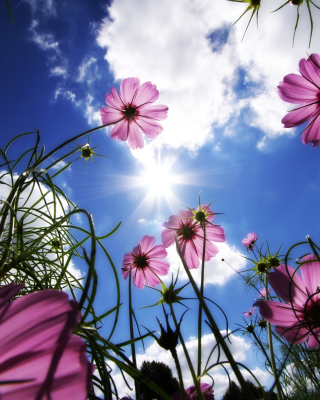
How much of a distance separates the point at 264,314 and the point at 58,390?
23 cm

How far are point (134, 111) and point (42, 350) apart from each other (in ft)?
3.21

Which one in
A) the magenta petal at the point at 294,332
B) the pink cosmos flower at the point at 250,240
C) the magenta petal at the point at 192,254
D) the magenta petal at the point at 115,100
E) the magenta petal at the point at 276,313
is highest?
the pink cosmos flower at the point at 250,240

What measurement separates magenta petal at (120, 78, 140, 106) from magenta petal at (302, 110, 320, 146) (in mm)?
579

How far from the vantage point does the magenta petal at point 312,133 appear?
2.17 ft

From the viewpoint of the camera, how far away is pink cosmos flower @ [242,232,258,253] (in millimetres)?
2537

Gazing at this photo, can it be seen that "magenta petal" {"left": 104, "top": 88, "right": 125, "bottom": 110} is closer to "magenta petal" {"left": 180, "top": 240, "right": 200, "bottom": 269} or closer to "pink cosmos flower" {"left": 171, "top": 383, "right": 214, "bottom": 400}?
Answer: "magenta petal" {"left": 180, "top": 240, "right": 200, "bottom": 269}

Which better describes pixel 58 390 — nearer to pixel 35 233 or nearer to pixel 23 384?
pixel 23 384

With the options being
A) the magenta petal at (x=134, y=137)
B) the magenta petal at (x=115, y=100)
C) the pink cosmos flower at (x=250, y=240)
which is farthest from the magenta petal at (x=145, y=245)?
the pink cosmos flower at (x=250, y=240)

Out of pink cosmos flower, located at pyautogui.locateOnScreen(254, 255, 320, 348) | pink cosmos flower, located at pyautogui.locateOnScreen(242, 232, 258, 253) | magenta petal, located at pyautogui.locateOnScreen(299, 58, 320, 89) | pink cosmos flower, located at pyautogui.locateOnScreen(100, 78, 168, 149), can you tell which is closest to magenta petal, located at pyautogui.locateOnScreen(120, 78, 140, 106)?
pink cosmos flower, located at pyautogui.locateOnScreen(100, 78, 168, 149)

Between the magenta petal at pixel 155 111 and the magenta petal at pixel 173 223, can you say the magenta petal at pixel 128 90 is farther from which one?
the magenta petal at pixel 173 223

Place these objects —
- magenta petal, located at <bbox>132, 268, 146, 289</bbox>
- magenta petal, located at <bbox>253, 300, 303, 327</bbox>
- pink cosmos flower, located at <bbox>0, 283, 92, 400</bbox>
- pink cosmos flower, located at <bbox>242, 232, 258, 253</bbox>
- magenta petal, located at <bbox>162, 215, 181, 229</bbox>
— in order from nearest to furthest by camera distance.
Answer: pink cosmos flower, located at <bbox>0, 283, 92, 400</bbox>, magenta petal, located at <bbox>253, 300, 303, 327</bbox>, magenta petal, located at <bbox>162, 215, 181, 229</bbox>, magenta petal, located at <bbox>132, 268, 146, 289</bbox>, pink cosmos flower, located at <bbox>242, 232, 258, 253</bbox>

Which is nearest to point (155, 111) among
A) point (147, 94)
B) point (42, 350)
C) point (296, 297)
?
point (147, 94)

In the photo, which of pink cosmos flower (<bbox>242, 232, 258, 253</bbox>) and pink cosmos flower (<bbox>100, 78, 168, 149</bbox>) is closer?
pink cosmos flower (<bbox>100, 78, 168, 149</bbox>)

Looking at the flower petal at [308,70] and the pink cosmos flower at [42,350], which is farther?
the flower petal at [308,70]
